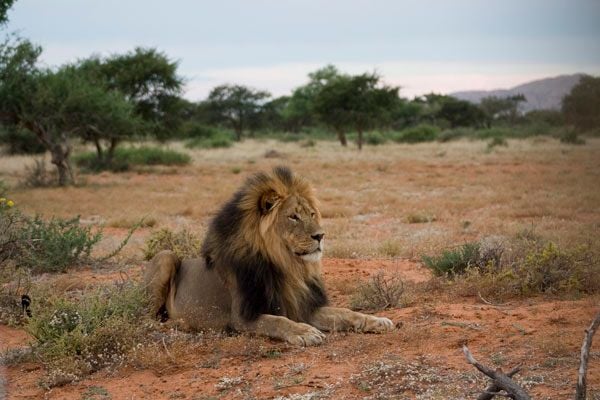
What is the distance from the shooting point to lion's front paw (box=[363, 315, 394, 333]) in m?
6.10

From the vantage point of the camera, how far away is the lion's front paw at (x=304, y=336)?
577cm

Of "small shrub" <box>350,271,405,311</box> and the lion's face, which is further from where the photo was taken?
"small shrub" <box>350,271,405,311</box>

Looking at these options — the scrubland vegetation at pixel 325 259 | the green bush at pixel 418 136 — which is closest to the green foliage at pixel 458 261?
the scrubland vegetation at pixel 325 259

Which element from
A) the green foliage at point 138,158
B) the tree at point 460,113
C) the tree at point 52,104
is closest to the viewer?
the tree at point 52,104

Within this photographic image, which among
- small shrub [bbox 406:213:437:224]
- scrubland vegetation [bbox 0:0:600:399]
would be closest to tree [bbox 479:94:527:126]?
scrubland vegetation [bbox 0:0:600:399]

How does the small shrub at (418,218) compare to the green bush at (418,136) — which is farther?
the green bush at (418,136)

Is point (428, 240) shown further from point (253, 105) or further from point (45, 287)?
point (253, 105)

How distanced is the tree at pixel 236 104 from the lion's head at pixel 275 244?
6147 cm

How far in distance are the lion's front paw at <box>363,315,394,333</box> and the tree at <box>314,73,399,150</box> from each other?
40.9m

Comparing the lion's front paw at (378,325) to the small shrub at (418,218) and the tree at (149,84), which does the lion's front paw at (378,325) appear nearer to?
Result: the small shrub at (418,218)

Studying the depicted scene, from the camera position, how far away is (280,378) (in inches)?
202

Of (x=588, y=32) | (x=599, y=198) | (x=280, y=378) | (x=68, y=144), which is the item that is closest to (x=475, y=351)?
(x=280, y=378)

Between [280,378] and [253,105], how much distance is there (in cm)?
6522

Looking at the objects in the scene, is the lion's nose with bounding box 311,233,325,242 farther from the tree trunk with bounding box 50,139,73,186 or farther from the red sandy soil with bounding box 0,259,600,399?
the tree trunk with bounding box 50,139,73,186
